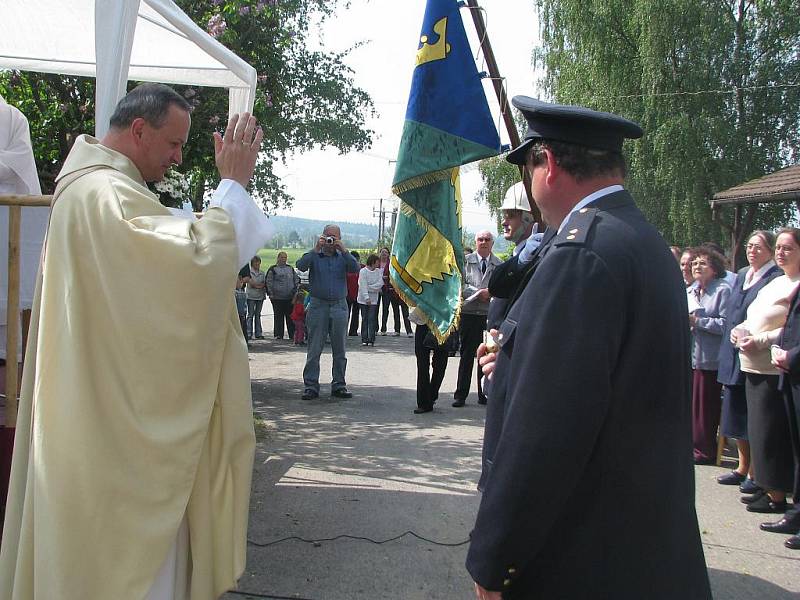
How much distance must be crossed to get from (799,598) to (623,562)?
9.51ft

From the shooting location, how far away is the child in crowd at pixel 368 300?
16.5m

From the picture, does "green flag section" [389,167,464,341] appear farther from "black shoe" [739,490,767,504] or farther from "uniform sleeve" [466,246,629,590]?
"uniform sleeve" [466,246,629,590]

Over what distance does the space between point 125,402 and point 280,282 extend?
549 inches

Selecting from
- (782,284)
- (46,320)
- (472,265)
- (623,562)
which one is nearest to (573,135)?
(623,562)

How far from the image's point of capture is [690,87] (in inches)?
905

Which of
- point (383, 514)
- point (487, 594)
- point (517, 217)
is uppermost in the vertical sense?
point (517, 217)

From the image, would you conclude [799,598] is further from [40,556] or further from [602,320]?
[40,556]

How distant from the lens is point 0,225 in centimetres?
393

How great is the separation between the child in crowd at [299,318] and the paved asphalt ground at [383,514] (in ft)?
23.2

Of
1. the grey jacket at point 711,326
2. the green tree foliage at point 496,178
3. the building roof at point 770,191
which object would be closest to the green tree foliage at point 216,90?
the grey jacket at point 711,326

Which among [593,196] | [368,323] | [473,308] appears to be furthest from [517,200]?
[368,323]

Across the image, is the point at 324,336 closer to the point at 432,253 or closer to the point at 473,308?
the point at 473,308

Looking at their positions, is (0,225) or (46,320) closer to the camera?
(46,320)

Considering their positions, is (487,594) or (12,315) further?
(12,315)
